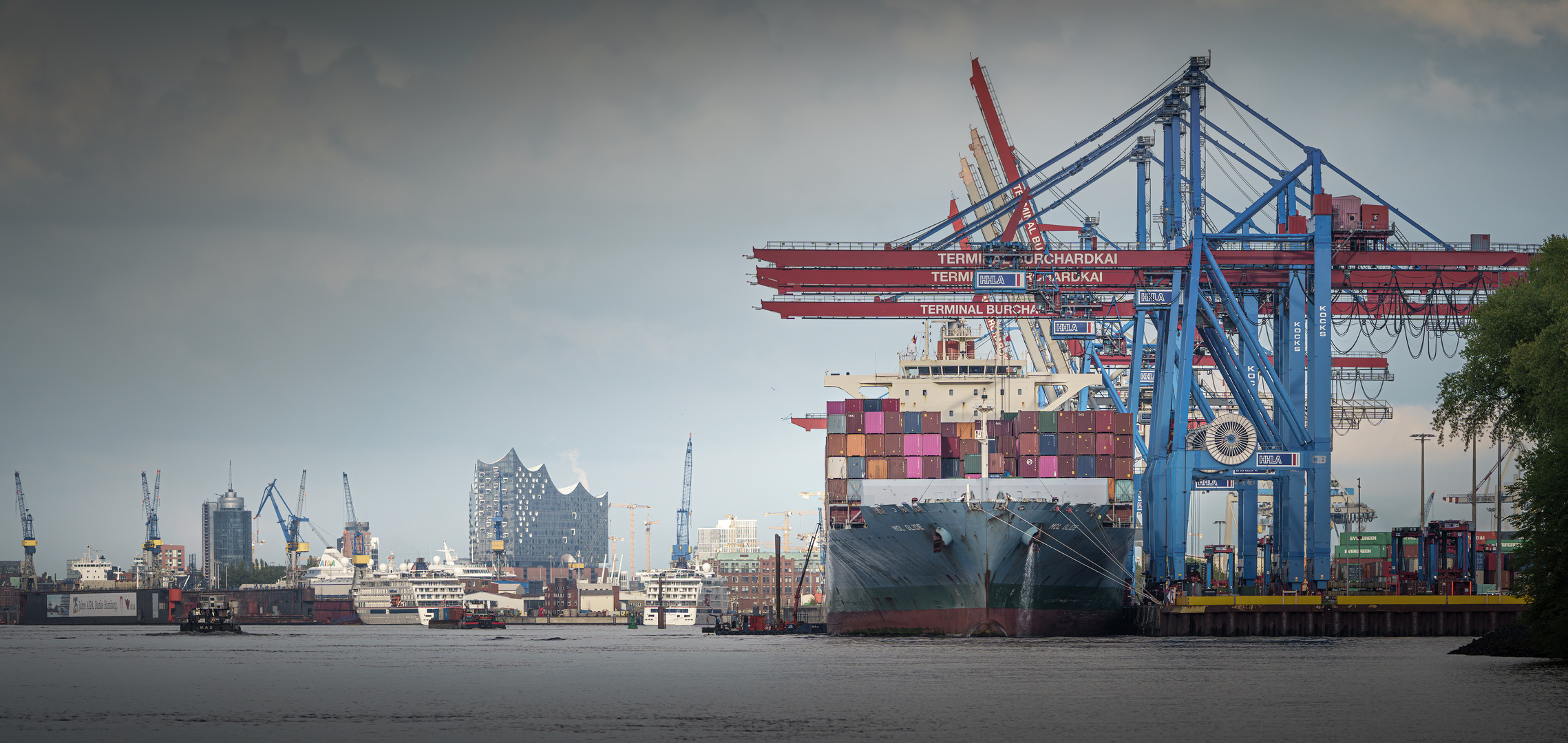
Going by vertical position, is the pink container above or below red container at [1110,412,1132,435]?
below

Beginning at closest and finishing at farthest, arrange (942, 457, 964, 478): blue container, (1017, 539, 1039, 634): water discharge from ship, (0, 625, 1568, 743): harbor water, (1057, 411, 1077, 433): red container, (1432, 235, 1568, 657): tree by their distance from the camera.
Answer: (0, 625, 1568, 743): harbor water, (1432, 235, 1568, 657): tree, (1017, 539, 1039, 634): water discharge from ship, (1057, 411, 1077, 433): red container, (942, 457, 964, 478): blue container

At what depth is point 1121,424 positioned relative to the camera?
65.3 metres

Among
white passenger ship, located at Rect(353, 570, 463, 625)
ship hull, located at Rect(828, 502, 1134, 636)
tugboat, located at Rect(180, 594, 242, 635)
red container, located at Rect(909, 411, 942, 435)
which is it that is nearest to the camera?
ship hull, located at Rect(828, 502, 1134, 636)

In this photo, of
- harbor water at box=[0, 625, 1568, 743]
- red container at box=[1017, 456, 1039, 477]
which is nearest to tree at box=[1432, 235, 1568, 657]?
harbor water at box=[0, 625, 1568, 743]

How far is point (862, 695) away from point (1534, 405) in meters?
20.6

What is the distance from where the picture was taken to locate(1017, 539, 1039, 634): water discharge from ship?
59781 millimetres

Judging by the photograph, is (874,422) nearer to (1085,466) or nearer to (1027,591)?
(1085,466)

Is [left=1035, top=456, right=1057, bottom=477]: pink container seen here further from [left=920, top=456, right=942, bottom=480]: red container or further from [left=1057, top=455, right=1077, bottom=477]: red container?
[left=920, top=456, right=942, bottom=480]: red container

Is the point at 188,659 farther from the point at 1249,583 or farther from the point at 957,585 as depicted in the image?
the point at 1249,583

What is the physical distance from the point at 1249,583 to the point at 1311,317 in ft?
45.8

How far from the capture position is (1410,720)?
95.2ft

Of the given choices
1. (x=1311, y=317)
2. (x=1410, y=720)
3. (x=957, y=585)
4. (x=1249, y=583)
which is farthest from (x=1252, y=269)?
(x=1410, y=720)

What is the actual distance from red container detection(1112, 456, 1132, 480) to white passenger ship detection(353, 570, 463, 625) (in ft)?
443

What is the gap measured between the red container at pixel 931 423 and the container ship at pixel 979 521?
2.6 inches
